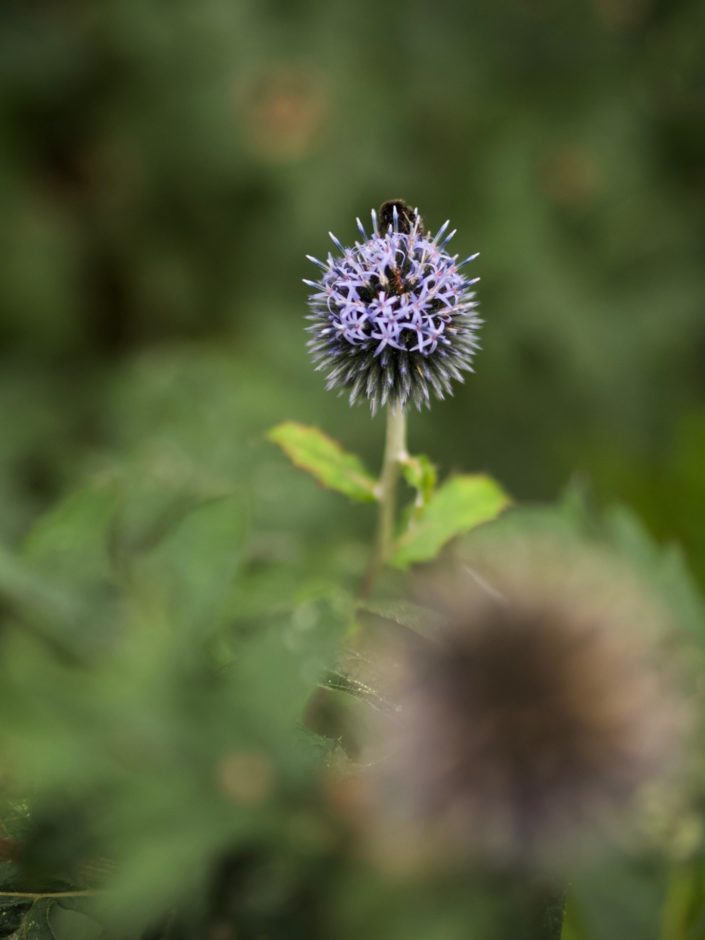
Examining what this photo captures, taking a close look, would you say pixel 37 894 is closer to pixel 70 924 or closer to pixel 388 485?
pixel 70 924

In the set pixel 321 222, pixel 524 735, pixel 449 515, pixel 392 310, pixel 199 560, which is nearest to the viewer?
pixel 524 735

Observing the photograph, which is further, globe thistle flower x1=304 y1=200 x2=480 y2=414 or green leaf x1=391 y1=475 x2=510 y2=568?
green leaf x1=391 y1=475 x2=510 y2=568

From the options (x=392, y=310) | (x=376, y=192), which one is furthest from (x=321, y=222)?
(x=392, y=310)

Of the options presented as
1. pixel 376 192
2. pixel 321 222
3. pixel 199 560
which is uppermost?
pixel 376 192

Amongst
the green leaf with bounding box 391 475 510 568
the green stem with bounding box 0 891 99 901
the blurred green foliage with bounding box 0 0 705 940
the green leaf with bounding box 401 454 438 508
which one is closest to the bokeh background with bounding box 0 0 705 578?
the blurred green foliage with bounding box 0 0 705 940

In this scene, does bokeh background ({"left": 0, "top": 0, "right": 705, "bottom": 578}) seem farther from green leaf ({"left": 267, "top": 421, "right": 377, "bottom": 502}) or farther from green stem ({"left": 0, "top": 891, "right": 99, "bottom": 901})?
green stem ({"left": 0, "top": 891, "right": 99, "bottom": 901})

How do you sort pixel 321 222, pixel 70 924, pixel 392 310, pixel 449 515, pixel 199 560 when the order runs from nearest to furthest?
pixel 70 924, pixel 392 310, pixel 199 560, pixel 449 515, pixel 321 222

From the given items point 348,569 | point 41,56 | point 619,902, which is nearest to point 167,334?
point 41,56

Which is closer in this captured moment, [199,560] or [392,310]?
[392,310]
